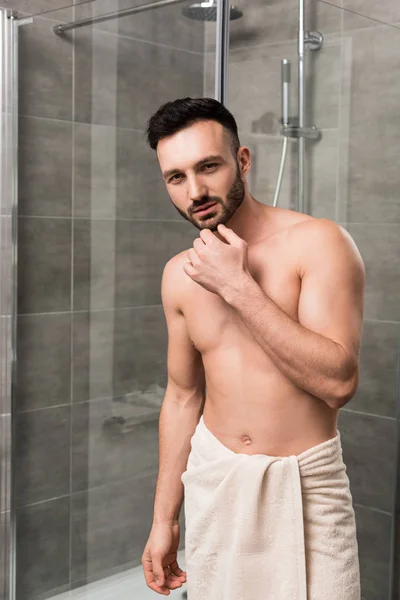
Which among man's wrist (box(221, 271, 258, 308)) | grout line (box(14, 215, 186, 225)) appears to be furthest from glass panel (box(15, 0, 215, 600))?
man's wrist (box(221, 271, 258, 308))

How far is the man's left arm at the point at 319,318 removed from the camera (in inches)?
52.3

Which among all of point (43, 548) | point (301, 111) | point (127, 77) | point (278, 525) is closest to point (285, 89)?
point (301, 111)

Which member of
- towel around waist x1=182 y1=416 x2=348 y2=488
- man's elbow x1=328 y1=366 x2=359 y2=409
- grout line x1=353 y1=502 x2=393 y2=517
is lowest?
grout line x1=353 y1=502 x2=393 y2=517

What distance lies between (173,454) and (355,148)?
0.88 meters

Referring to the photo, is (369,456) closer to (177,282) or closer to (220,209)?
(177,282)

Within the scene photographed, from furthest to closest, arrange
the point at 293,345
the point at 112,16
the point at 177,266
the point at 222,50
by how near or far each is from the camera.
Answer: the point at 112,16 < the point at 222,50 < the point at 177,266 < the point at 293,345

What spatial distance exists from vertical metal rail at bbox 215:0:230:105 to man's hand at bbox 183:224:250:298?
61 cm

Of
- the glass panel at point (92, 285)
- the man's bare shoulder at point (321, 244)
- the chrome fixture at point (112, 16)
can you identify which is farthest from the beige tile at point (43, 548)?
the chrome fixture at point (112, 16)

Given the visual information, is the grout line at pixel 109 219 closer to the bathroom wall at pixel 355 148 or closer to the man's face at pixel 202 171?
the bathroom wall at pixel 355 148

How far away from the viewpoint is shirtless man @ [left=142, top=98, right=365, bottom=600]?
4.43ft

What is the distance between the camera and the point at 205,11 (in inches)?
75.9

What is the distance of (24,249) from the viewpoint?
2.15 m

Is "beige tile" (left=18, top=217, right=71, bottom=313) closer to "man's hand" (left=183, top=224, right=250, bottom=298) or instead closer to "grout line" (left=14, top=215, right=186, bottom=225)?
"grout line" (left=14, top=215, right=186, bottom=225)

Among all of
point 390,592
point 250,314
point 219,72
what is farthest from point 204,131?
point 390,592
